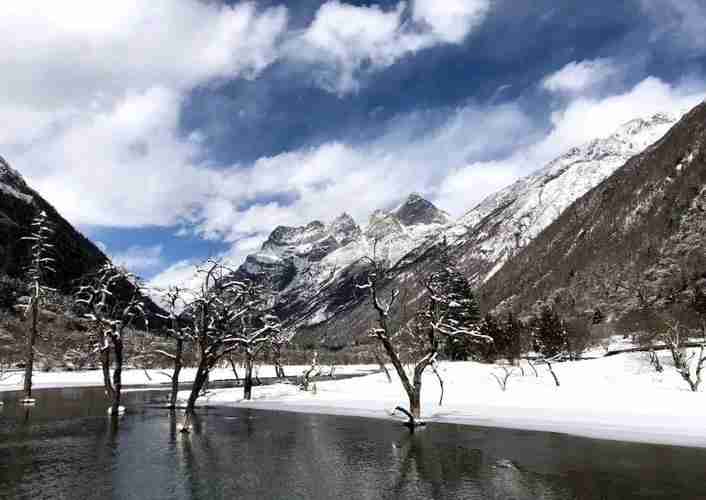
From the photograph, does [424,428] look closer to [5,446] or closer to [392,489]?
[392,489]

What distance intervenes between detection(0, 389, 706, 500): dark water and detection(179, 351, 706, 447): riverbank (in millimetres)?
5361

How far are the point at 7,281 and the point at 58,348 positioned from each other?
5990cm

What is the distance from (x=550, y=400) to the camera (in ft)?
178

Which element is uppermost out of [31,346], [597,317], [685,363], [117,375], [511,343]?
[597,317]

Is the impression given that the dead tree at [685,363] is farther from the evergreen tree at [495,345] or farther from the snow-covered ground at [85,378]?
the snow-covered ground at [85,378]

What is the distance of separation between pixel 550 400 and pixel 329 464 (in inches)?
1207

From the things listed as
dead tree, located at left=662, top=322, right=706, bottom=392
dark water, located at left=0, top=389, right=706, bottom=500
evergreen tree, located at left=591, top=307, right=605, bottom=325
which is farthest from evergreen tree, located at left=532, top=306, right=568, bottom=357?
dark water, located at left=0, top=389, right=706, bottom=500

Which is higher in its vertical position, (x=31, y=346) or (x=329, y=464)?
(x=31, y=346)

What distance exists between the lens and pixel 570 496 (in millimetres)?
23766

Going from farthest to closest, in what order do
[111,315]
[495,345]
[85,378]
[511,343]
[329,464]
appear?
[85,378] → [511,343] → [495,345] → [111,315] → [329,464]

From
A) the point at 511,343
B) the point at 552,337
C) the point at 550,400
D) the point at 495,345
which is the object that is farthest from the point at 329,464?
the point at 552,337

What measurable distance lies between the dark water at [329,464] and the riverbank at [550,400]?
536 cm

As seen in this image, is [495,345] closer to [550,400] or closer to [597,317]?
[550,400]

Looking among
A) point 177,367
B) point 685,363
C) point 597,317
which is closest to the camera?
point 685,363
